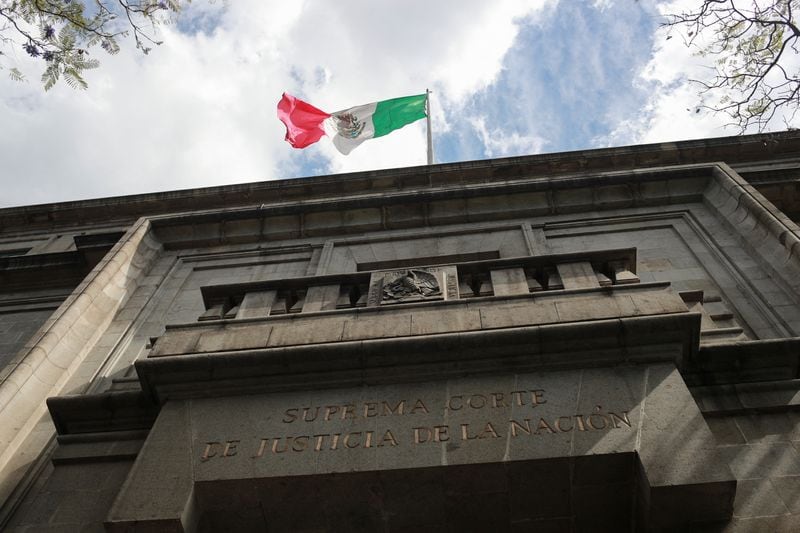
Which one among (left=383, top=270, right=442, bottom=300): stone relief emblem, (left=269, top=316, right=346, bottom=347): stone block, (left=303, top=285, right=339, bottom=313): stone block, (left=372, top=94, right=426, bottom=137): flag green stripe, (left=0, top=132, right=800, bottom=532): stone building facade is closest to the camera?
(left=0, top=132, right=800, bottom=532): stone building facade

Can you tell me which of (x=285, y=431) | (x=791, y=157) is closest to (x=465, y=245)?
(x=285, y=431)

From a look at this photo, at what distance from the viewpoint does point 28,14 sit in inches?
366

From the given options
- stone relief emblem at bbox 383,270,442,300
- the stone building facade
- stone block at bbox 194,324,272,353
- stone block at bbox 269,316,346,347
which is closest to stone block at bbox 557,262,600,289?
the stone building facade

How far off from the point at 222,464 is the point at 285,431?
28.6 inches

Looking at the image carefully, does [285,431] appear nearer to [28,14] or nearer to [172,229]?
[28,14]

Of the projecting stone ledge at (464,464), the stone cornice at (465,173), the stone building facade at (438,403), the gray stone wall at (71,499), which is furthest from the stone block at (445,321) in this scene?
the stone cornice at (465,173)

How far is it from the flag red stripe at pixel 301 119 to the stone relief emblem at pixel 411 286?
1337 cm

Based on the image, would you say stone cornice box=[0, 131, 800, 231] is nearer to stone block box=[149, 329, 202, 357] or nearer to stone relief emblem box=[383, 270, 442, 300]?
stone relief emblem box=[383, 270, 442, 300]

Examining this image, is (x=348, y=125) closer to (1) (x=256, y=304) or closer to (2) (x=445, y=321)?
(1) (x=256, y=304)

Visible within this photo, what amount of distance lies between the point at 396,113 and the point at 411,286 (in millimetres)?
14981

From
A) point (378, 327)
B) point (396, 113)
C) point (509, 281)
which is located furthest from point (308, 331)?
point (396, 113)

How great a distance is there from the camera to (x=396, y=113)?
22.1 metres

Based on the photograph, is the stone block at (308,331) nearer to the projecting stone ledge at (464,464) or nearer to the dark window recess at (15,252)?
the projecting stone ledge at (464,464)

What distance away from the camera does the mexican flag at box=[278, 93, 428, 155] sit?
69.1ft
